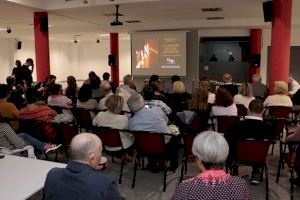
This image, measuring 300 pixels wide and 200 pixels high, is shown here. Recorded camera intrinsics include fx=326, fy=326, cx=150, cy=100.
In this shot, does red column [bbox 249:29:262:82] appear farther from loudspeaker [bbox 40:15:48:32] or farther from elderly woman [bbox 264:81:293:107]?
loudspeaker [bbox 40:15:48:32]

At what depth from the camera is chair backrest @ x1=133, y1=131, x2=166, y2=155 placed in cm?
371

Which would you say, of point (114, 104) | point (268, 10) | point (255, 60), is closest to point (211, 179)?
point (114, 104)

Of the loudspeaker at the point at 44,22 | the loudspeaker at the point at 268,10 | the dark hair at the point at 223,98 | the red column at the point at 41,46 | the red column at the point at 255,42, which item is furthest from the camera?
the red column at the point at 255,42

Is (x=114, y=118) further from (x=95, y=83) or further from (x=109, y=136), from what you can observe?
(x=95, y=83)

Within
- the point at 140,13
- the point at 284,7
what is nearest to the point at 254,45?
the point at 140,13

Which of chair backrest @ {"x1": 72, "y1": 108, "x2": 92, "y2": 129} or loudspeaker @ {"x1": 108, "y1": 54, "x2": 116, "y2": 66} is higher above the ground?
loudspeaker @ {"x1": 108, "y1": 54, "x2": 116, "y2": 66}

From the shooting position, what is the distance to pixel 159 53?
12711mm

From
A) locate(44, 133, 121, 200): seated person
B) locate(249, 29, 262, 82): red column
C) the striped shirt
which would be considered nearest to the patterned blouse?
locate(44, 133, 121, 200): seated person

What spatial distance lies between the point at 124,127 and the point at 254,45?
32.9ft

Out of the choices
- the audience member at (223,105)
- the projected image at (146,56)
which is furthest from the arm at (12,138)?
the projected image at (146,56)

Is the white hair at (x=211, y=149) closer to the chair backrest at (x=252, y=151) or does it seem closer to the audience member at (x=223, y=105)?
the chair backrest at (x=252, y=151)

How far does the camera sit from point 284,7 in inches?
250

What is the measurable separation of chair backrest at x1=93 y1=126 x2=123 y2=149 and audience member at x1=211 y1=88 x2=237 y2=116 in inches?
71.0

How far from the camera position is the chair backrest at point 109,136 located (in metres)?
3.96
